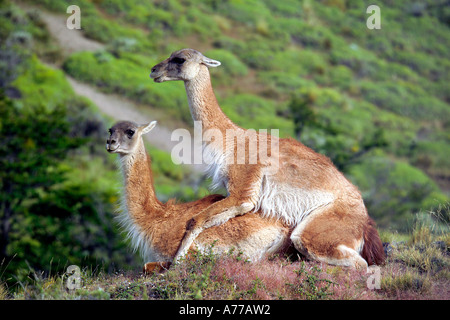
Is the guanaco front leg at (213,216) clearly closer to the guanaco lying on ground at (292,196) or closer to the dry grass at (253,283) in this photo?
the guanaco lying on ground at (292,196)

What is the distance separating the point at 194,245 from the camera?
319 inches

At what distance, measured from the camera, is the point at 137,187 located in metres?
8.77

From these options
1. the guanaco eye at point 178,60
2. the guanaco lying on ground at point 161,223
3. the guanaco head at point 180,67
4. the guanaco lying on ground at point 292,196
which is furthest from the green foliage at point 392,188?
the guanaco eye at point 178,60

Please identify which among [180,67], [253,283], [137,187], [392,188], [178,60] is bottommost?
[392,188]

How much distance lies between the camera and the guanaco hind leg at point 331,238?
7.67 m

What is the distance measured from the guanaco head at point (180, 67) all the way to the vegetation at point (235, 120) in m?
2.98

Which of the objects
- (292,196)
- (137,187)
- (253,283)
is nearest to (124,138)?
(137,187)

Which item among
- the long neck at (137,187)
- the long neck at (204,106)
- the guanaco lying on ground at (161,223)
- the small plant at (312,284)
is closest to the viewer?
the small plant at (312,284)

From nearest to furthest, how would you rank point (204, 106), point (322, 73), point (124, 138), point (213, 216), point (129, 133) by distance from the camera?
point (213, 216) < point (124, 138) < point (129, 133) < point (204, 106) < point (322, 73)

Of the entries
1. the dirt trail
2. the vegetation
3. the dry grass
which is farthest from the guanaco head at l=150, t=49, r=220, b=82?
the dirt trail

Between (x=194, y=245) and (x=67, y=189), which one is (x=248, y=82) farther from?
(x=194, y=245)

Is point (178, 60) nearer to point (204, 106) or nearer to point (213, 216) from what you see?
point (204, 106)

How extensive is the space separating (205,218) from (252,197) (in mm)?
796

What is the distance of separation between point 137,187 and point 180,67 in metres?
2.18
